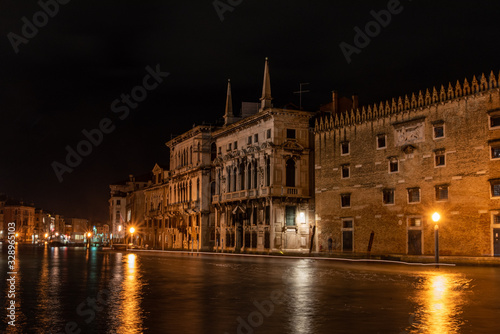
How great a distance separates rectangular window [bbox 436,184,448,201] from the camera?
42031 millimetres

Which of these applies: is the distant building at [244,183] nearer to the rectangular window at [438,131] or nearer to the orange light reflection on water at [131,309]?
the rectangular window at [438,131]

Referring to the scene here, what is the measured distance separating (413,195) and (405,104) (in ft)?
23.1

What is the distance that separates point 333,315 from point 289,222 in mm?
45699

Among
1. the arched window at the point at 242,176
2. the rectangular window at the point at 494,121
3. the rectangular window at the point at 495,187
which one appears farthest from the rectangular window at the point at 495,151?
the arched window at the point at 242,176

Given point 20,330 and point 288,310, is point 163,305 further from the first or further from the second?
point 20,330

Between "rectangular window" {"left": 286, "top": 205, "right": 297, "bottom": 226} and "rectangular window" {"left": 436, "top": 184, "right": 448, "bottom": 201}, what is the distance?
17840mm

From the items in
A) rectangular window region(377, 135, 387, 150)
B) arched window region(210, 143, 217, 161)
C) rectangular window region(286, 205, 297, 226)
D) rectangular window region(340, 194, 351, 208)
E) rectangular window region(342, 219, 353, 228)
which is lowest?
rectangular window region(342, 219, 353, 228)

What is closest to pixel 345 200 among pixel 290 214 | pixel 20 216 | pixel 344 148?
pixel 344 148

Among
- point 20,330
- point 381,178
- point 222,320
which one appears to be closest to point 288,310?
point 222,320

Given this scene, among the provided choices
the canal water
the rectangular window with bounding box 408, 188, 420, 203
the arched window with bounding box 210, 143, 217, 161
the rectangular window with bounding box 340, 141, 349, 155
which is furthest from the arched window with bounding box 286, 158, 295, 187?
the canal water

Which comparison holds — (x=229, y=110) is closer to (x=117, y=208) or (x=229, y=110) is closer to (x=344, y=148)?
(x=344, y=148)

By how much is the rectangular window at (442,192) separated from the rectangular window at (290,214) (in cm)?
1784

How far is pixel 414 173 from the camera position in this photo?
44.7 metres

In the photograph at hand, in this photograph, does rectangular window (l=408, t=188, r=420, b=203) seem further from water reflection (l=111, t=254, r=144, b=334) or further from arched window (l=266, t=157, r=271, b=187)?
water reflection (l=111, t=254, r=144, b=334)
